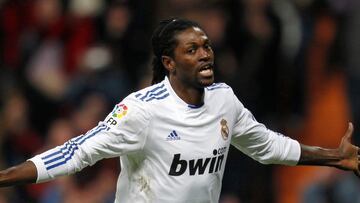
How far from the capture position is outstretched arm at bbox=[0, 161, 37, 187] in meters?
5.53

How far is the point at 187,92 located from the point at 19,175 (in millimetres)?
1015

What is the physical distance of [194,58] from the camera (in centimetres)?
598

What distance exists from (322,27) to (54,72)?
2455mm

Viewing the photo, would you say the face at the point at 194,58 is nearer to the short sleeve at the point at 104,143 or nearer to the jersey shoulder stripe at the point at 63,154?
→ the short sleeve at the point at 104,143

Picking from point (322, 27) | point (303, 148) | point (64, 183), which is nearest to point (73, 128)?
point (64, 183)

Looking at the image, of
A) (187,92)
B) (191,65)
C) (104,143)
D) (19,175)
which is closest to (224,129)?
(187,92)

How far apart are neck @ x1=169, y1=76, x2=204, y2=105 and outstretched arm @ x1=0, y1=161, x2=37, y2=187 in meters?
0.88

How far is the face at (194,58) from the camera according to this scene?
5.97 m

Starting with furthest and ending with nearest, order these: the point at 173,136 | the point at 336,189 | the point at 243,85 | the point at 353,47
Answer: the point at 353,47 → the point at 243,85 → the point at 336,189 → the point at 173,136

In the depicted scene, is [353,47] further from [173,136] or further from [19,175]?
[19,175]

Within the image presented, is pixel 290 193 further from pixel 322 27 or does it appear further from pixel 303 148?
pixel 303 148

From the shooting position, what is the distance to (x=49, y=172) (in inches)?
224

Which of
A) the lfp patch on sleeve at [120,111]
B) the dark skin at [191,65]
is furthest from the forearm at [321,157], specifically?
the lfp patch on sleeve at [120,111]

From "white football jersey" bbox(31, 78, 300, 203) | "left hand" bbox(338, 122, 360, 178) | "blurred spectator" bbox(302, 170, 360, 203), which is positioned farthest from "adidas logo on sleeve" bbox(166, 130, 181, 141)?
"blurred spectator" bbox(302, 170, 360, 203)
